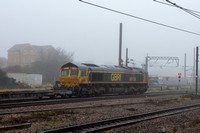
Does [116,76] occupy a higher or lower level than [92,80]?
higher

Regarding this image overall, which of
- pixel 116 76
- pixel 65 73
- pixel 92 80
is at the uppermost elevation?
pixel 65 73

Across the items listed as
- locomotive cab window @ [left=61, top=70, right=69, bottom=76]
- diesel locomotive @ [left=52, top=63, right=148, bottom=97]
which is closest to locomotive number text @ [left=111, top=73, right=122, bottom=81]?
diesel locomotive @ [left=52, top=63, right=148, bottom=97]

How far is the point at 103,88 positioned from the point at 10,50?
180ft

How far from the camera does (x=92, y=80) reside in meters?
23.4

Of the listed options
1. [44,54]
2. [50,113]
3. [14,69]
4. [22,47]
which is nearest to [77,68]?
[50,113]

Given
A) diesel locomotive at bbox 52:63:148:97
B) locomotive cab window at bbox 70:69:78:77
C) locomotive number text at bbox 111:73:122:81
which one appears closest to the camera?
diesel locomotive at bbox 52:63:148:97

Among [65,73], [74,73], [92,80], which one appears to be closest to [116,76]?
[92,80]

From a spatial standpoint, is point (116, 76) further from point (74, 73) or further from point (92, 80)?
point (74, 73)

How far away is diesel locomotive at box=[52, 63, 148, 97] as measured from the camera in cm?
2202

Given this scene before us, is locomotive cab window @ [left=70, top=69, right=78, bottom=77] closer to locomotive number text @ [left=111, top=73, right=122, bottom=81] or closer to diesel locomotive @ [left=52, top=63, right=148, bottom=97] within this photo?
diesel locomotive @ [left=52, top=63, right=148, bottom=97]

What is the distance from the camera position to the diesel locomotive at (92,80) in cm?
2202

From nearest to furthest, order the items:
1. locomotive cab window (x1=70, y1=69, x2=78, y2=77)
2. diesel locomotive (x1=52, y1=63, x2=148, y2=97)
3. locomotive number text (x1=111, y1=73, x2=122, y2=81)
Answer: diesel locomotive (x1=52, y1=63, x2=148, y2=97)
locomotive cab window (x1=70, y1=69, x2=78, y2=77)
locomotive number text (x1=111, y1=73, x2=122, y2=81)

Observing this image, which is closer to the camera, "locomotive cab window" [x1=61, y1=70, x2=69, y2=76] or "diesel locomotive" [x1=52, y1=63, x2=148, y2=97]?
"diesel locomotive" [x1=52, y1=63, x2=148, y2=97]

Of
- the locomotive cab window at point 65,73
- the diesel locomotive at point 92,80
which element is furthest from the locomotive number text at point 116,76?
the locomotive cab window at point 65,73
